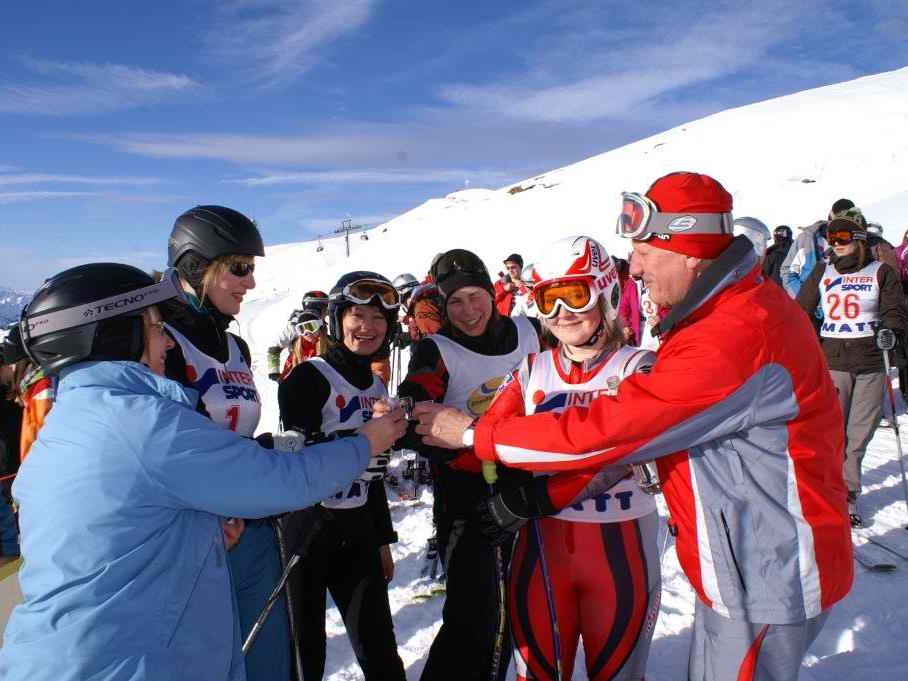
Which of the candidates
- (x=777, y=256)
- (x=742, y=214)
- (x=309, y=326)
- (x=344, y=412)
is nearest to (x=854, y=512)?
(x=344, y=412)

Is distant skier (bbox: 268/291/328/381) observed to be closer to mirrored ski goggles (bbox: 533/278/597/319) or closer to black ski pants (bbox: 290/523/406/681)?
black ski pants (bbox: 290/523/406/681)

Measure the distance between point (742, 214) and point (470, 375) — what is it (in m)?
24.8

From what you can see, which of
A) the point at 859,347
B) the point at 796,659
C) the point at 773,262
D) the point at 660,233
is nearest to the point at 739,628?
the point at 796,659

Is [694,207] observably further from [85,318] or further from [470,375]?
[85,318]

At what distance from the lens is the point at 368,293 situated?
3596mm

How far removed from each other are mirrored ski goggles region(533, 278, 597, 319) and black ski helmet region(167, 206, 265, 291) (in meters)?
1.54

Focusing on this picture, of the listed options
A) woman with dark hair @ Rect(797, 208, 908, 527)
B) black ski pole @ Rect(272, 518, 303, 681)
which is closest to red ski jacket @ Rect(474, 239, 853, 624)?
black ski pole @ Rect(272, 518, 303, 681)

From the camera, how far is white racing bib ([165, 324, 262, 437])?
2.71 meters

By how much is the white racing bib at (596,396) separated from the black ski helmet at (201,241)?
1700mm

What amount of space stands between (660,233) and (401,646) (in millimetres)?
3599

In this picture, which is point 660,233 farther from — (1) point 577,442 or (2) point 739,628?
(2) point 739,628

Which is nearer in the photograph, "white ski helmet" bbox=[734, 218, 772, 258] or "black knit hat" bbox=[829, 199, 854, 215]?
"white ski helmet" bbox=[734, 218, 772, 258]

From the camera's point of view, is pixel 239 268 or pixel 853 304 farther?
pixel 853 304

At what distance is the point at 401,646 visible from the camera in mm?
4234
